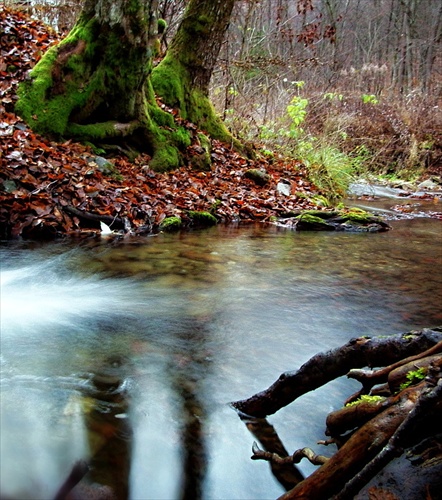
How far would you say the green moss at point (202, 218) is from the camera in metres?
6.26

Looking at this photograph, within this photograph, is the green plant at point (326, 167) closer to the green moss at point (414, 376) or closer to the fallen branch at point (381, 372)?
the fallen branch at point (381, 372)

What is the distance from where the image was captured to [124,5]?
6.26 metres

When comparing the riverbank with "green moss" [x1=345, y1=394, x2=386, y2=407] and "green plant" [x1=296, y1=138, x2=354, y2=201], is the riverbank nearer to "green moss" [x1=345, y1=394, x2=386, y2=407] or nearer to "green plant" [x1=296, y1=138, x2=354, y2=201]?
"green plant" [x1=296, y1=138, x2=354, y2=201]

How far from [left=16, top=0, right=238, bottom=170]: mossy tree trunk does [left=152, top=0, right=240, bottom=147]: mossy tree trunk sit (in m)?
1.39

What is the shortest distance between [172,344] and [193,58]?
7.30 metres

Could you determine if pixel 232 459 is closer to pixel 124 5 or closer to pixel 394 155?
pixel 124 5

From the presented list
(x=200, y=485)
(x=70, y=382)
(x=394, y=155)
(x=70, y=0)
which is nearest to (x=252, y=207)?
(x=70, y=382)

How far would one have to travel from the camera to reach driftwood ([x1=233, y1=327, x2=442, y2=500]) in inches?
41.1

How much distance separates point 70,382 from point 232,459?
0.82 meters

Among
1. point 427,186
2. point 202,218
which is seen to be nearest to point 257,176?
point 202,218

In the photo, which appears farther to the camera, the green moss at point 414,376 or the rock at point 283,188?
the rock at point 283,188

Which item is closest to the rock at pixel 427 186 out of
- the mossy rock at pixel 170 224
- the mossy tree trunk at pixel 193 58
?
the mossy tree trunk at pixel 193 58

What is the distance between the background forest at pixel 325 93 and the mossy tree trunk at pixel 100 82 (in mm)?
3179

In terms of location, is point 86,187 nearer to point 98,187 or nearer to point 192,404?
point 98,187
